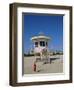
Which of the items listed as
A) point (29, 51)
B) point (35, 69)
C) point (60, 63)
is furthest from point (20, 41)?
point (60, 63)

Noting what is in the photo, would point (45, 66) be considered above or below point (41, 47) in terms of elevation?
below

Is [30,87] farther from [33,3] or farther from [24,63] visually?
[33,3]

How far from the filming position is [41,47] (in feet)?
5.79

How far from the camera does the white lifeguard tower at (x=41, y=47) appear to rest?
5.74 ft

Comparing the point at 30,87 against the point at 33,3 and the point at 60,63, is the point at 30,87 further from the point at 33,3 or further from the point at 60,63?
the point at 33,3

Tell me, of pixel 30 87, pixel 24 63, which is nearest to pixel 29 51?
pixel 24 63

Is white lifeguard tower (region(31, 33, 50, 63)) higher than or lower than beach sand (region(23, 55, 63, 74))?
higher

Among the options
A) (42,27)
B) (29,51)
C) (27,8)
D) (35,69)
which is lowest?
(35,69)

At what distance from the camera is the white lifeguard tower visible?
1749 mm

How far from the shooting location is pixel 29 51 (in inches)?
68.3

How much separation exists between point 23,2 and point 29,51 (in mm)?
322

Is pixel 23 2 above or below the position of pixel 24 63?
above

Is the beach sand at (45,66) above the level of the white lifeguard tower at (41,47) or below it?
below

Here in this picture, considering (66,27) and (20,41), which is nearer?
(20,41)
